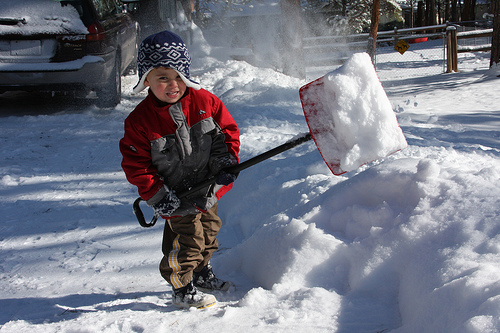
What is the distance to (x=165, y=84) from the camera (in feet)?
7.00

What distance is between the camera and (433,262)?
6.26 ft

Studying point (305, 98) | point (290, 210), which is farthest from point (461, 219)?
point (290, 210)

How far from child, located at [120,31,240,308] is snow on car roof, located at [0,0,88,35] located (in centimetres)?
447

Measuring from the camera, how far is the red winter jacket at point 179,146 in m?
2.12

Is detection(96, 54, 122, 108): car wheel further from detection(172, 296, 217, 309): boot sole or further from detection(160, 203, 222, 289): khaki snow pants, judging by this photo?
detection(172, 296, 217, 309): boot sole

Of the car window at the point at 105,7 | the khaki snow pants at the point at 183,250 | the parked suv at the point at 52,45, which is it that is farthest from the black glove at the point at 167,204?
the car window at the point at 105,7

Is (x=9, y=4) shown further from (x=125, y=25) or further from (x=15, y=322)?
(x=15, y=322)

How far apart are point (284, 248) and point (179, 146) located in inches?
33.6

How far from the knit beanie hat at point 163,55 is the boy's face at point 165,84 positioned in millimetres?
42

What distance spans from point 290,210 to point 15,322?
1.75m

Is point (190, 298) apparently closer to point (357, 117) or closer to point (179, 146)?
point (179, 146)

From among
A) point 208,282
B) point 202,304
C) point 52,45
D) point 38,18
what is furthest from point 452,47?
point 202,304

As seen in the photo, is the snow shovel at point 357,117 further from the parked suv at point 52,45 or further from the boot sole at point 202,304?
the parked suv at point 52,45

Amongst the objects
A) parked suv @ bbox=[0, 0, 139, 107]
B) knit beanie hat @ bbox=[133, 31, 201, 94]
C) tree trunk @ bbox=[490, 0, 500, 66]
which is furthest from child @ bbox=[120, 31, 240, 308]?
tree trunk @ bbox=[490, 0, 500, 66]
